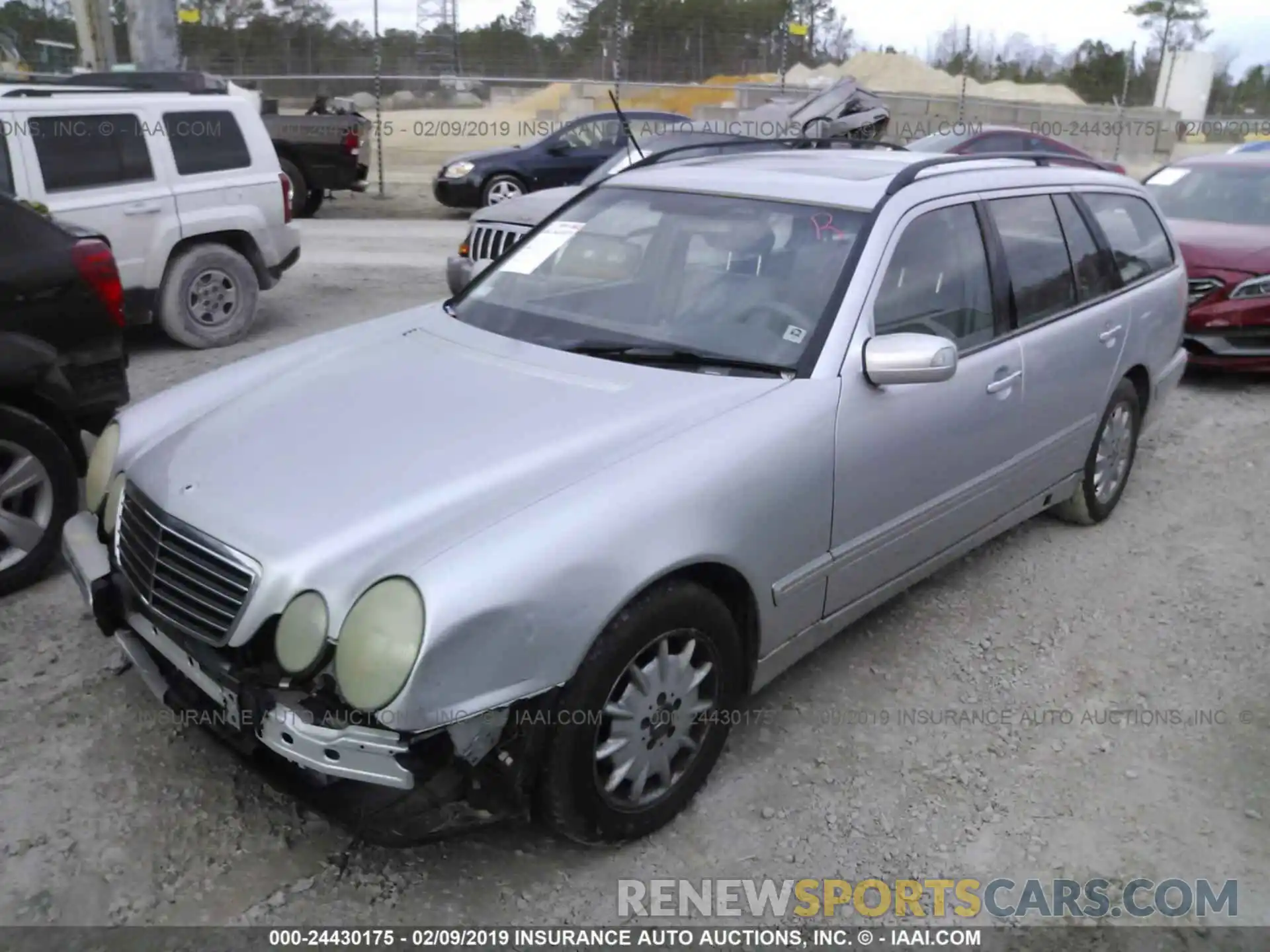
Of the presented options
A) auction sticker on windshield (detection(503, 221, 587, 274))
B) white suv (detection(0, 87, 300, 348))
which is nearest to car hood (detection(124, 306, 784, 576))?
auction sticker on windshield (detection(503, 221, 587, 274))

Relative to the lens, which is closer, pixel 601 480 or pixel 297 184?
pixel 601 480

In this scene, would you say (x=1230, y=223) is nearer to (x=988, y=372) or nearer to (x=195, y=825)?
(x=988, y=372)

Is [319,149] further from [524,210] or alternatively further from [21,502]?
[21,502]

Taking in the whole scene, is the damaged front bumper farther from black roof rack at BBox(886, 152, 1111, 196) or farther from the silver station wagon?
black roof rack at BBox(886, 152, 1111, 196)

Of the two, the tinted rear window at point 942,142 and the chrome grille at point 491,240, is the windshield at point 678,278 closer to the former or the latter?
the chrome grille at point 491,240

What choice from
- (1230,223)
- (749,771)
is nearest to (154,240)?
(749,771)

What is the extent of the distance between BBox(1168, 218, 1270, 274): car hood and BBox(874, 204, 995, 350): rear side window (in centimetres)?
434

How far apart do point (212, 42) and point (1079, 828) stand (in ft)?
79.0

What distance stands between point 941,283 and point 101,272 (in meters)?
3.46

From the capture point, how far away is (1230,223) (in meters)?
8.29

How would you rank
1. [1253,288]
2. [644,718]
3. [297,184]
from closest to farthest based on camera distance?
[644,718]
[1253,288]
[297,184]

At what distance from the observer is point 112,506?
3.11 meters

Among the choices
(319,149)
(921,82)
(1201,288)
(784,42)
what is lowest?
(1201,288)

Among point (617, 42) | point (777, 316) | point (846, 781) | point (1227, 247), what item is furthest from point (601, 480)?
point (617, 42)
